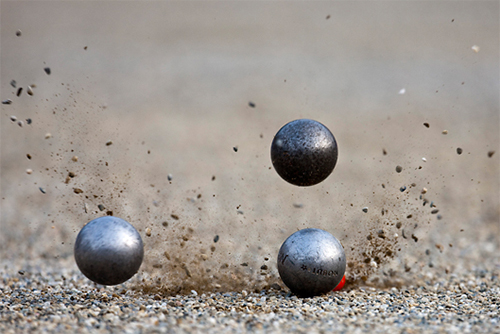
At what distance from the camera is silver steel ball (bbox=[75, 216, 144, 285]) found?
6.70 metres

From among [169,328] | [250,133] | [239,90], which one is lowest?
[169,328]

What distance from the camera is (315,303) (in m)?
7.38

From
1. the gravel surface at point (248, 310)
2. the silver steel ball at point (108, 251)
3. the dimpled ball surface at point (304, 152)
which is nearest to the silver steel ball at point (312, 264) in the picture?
the gravel surface at point (248, 310)

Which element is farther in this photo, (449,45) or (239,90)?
(449,45)

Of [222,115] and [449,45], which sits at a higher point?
[449,45]

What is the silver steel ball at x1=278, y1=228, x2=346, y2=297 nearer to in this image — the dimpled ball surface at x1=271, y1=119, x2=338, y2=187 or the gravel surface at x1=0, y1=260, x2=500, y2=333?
the gravel surface at x1=0, y1=260, x2=500, y2=333

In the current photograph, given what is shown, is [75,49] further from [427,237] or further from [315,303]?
[315,303]

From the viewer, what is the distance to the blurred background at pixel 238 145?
1042cm

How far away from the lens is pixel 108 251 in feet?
22.0

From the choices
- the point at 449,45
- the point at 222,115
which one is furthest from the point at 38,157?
the point at 449,45

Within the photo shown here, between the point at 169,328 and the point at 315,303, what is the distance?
235 centimetres

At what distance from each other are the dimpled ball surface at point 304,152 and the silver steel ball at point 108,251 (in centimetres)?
246

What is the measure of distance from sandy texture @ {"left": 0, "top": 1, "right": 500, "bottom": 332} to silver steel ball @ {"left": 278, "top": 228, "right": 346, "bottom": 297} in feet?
0.87

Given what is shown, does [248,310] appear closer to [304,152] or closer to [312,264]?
[312,264]
